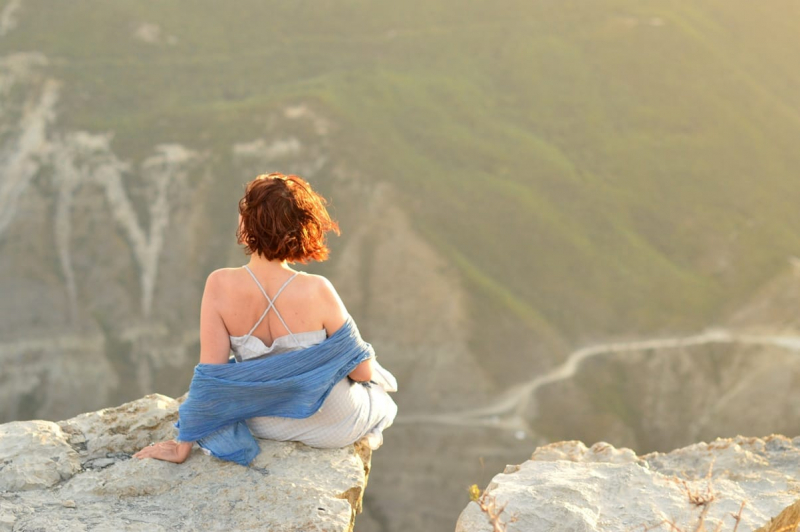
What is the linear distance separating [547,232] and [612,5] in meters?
12.1

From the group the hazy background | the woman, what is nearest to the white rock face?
the woman

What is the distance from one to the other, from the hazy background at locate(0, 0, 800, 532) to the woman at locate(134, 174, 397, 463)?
12879 mm

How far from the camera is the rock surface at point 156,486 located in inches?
136

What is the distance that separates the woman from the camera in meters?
3.55

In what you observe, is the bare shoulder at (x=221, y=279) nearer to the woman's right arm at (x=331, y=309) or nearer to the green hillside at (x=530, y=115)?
the woman's right arm at (x=331, y=309)

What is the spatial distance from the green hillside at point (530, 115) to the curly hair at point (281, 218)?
50.4ft

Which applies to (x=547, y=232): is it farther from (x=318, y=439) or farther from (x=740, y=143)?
(x=318, y=439)

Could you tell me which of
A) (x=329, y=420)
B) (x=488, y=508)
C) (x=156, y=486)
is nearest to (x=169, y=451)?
(x=156, y=486)

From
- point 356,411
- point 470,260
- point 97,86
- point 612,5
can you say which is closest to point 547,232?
point 470,260

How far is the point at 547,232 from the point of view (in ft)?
69.3

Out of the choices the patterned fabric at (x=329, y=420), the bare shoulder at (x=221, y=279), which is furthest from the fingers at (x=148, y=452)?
the bare shoulder at (x=221, y=279)

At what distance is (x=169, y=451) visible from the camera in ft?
12.8

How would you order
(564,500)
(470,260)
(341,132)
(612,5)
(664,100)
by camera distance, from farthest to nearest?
1. (612,5)
2. (664,100)
3. (341,132)
4. (470,260)
5. (564,500)

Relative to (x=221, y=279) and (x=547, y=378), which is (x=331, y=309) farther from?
(x=547, y=378)
